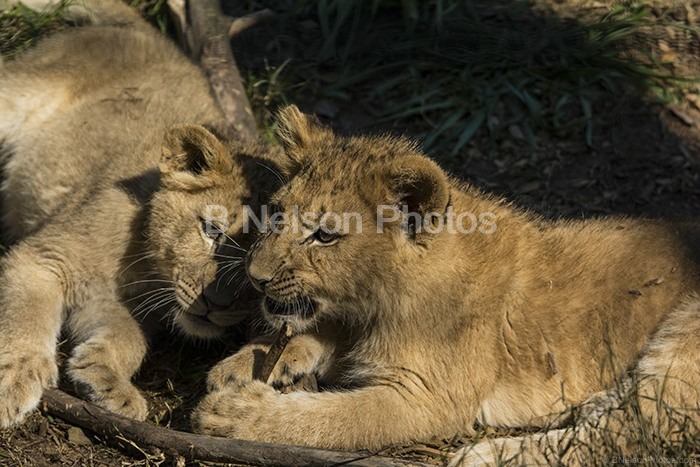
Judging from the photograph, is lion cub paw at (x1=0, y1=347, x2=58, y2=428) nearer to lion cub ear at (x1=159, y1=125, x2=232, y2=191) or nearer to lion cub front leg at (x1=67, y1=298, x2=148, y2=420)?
lion cub front leg at (x1=67, y1=298, x2=148, y2=420)

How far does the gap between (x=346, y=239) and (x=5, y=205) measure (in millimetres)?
2985

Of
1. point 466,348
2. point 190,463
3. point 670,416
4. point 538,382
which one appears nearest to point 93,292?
point 190,463

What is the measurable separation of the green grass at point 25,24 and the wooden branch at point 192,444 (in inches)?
142

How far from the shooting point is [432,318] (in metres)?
4.87

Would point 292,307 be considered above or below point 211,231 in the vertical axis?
below

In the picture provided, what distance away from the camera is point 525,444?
4691mm

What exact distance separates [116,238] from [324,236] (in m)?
1.37

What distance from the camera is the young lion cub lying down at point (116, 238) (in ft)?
16.9

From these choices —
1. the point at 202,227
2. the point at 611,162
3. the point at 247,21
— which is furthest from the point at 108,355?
the point at 611,162

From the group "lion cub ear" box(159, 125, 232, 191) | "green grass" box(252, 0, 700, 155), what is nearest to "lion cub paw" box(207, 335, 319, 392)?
"lion cub ear" box(159, 125, 232, 191)

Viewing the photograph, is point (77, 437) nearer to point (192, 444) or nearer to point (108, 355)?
point (108, 355)

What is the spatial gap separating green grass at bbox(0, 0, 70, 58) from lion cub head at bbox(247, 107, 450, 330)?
3633 mm

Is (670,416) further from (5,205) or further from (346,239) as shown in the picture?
(5,205)

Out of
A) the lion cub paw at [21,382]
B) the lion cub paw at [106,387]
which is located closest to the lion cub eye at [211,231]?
the lion cub paw at [106,387]
